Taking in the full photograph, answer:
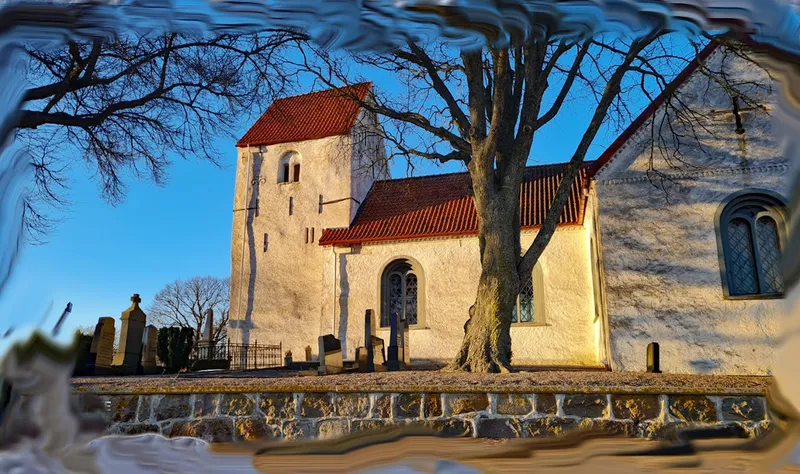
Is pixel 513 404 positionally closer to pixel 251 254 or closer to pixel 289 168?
pixel 251 254

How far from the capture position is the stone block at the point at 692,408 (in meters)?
2.84

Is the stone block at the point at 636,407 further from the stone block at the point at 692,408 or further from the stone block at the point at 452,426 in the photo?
the stone block at the point at 452,426

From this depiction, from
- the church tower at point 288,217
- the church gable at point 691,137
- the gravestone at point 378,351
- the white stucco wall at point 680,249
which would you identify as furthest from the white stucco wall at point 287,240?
the white stucco wall at point 680,249

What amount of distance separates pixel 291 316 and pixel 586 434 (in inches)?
516

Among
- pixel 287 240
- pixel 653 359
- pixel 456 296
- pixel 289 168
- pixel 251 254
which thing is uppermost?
pixel 289 168

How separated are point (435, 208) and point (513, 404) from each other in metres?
11.5

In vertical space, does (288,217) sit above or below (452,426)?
above

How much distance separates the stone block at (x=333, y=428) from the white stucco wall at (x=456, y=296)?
9.50 metres

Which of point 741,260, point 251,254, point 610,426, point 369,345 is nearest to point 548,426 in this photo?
point 610,426

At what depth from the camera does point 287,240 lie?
52.2ft

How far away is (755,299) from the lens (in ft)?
26.3

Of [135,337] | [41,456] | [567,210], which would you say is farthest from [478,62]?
[567,210]

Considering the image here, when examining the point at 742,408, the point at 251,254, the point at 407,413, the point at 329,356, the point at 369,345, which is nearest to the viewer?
the point at 742,408

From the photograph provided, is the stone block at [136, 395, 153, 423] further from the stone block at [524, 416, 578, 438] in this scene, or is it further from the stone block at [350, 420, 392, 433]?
the stone block at [524, 416, 578, 438]
